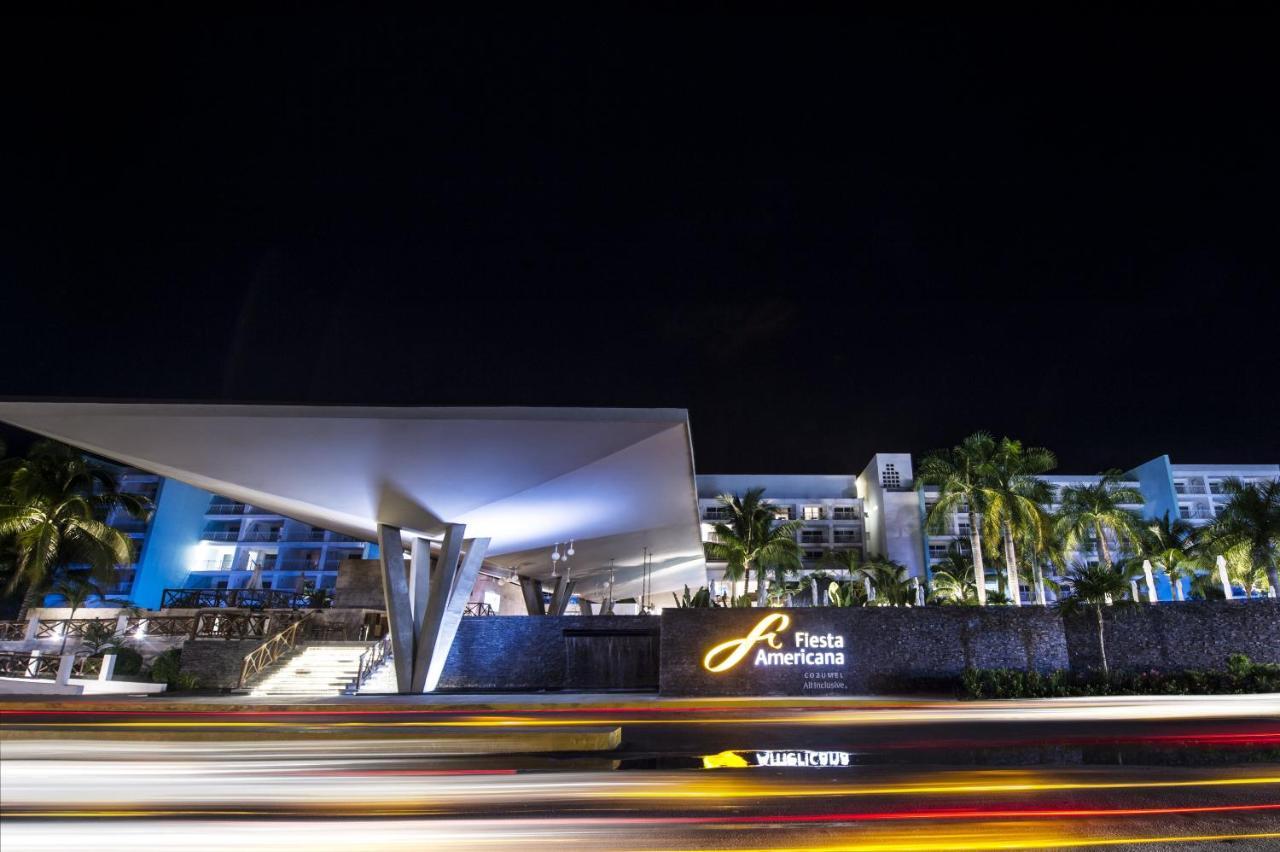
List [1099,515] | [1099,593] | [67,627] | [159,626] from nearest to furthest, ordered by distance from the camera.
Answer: [1099,593] < [159,626] < [67,627] < [1099,515]

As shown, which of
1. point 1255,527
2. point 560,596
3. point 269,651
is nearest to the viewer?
point 269,651

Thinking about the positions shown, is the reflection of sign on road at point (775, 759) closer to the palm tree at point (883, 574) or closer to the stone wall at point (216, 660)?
the stone wall at point (216, 660)

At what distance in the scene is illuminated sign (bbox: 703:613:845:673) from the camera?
65.9ft

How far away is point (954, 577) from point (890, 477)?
17.3 meters

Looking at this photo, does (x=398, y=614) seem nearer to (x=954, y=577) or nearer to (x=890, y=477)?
(x=954, y=577)

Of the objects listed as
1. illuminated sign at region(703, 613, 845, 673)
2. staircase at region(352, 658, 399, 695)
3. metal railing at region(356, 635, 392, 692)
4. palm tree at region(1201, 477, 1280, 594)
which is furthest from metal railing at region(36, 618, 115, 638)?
palm tree at region(1201, 477, 1280, 594)

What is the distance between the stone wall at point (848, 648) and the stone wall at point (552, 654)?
16.0ft

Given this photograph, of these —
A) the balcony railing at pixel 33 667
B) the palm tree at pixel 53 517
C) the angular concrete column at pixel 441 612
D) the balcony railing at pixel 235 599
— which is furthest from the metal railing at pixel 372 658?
the palm tree at pixel 53 517

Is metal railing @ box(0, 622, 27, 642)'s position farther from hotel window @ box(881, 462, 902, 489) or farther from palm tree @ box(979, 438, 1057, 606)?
hotel window @ box(881, 462, 902, 489)

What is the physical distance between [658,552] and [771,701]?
22.5 m

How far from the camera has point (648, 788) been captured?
21.7ft

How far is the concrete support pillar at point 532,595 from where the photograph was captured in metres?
39.0

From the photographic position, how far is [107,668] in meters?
18.8

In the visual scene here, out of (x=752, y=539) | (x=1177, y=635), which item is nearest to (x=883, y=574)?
(x=752, y=539)
